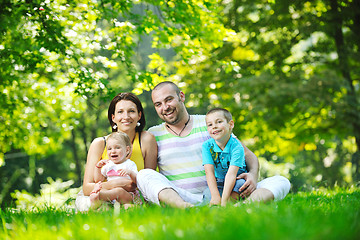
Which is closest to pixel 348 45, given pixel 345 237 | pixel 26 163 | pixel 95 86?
pixel 95 86

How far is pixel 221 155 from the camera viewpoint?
3744 millimetres

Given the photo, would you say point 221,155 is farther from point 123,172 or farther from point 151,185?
point 123,172

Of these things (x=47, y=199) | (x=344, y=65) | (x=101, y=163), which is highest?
(x=344, y=65)

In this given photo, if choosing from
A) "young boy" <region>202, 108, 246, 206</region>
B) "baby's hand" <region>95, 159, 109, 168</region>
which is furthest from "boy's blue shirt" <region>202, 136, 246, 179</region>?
"baby's hand" <region>95, 159, 109, 168</region>

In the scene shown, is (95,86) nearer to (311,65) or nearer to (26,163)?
(311,65)

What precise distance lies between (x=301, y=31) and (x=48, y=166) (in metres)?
20.8

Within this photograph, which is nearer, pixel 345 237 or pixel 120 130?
pixel 345 237

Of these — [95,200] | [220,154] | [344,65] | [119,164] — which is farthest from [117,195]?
[344,65]

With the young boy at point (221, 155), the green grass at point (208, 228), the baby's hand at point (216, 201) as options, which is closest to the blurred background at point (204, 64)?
the young boy at point (221, 155)

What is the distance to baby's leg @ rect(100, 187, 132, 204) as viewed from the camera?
140 inches

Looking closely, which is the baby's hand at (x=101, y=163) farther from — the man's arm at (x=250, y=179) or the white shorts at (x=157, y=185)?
the man's arm at (x=250, y=179)

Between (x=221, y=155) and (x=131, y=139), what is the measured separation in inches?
46.8

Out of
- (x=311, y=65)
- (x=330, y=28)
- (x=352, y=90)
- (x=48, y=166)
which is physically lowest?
(x=48, y=166)

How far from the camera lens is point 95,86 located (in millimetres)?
5809
